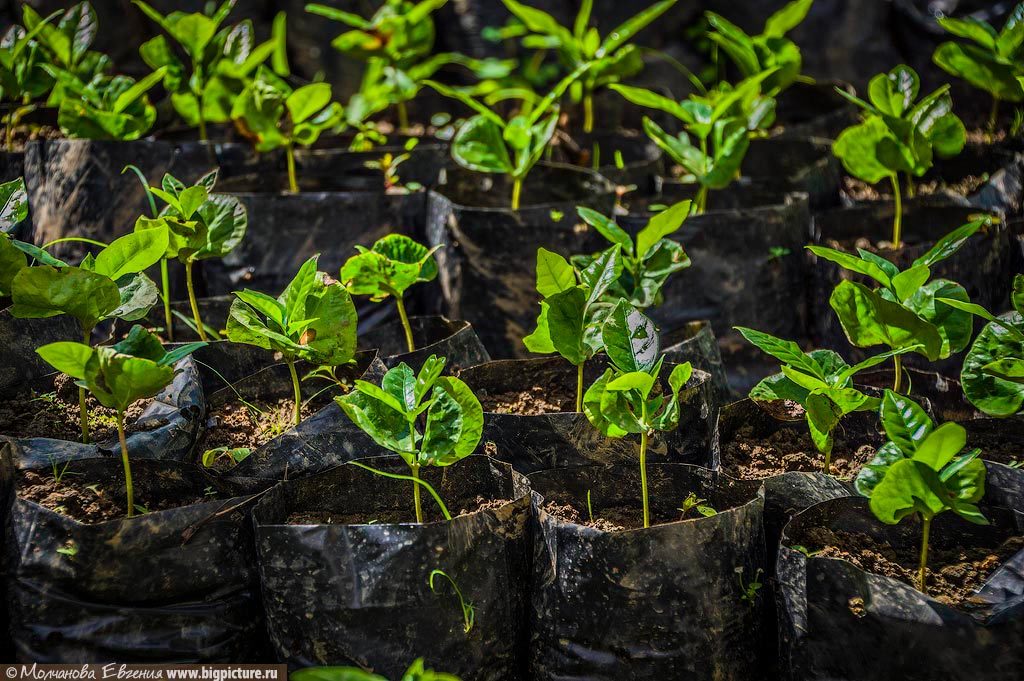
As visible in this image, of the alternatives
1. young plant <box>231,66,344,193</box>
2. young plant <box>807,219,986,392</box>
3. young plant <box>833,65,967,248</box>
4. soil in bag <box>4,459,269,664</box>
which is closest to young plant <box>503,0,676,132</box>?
young plant <box>231,66,344,193</box>

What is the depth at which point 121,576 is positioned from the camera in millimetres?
1054

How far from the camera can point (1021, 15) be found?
180cm

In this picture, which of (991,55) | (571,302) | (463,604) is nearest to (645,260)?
(571,302)

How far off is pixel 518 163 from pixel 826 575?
3.14ft

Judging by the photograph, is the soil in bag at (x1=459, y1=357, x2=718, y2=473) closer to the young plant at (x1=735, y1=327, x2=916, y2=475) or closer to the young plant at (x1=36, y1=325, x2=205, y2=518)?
the young plant at (x1=735, y1=327, x2=916, y2=475)

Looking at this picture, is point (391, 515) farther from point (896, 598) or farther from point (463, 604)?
point (896, 598)

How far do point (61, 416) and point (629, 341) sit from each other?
2.66 ft

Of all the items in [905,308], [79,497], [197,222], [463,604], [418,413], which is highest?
[197,222]

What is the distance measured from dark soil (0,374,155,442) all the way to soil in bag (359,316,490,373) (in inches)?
14.2

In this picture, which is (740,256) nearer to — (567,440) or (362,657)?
(567,440)

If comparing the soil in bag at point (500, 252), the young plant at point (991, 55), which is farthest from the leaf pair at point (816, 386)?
the young plant at point (991, 55)

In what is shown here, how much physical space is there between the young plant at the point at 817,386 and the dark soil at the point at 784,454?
3.2 inches

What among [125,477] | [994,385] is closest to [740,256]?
[994,385]

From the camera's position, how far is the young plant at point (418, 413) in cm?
103
